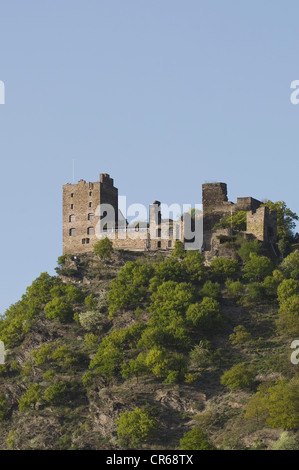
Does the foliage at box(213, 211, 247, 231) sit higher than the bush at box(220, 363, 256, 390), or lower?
higher

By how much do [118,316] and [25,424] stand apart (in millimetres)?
20057

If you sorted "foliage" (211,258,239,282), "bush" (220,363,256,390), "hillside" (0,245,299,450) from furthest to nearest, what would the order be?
"foliage" (211,258,239,282), "bush" (220,363,256,390), "hillside" (0,245,299,450)

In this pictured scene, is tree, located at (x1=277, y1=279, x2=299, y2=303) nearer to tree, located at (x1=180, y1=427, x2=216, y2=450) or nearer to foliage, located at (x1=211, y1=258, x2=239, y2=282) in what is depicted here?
foliage, located at (x1=211, y1=258, x2=239, y2=282)

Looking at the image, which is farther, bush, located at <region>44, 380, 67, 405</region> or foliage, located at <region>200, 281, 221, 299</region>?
foliage, located at <region>200, 281, 221, 299</region>

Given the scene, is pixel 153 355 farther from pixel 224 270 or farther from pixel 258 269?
pixel 258 269

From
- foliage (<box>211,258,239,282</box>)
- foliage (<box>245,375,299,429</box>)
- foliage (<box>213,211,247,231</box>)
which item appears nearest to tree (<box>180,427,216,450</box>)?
foliage (<box>245,375,299,429</box>)

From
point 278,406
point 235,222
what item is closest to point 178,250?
point 235,222

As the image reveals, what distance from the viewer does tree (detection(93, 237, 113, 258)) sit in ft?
517

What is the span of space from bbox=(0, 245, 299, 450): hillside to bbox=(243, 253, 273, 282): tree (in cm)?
17

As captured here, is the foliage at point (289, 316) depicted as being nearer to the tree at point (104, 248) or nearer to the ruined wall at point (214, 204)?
the ruined wall at point (214, 204)

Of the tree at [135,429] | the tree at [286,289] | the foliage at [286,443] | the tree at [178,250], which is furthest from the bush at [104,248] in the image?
the foliage at [286,443]

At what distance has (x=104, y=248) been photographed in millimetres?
157500

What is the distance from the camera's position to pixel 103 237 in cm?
16225
